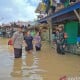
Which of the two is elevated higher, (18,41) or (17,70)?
(18,41)

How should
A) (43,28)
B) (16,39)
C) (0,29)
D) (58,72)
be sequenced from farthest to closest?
(0,29) → (43,28) → (16,39) → (58,72)

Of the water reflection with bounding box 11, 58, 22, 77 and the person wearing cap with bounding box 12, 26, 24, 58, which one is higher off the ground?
the person wearing cap with bounding box 12, 26, 24, 58

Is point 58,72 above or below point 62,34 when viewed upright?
below

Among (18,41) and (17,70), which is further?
Answer: (18,41)

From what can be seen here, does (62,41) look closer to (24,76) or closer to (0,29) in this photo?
(24,76)

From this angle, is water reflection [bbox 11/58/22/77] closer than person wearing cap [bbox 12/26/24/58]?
Yes

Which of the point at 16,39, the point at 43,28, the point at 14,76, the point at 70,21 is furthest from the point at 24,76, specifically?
the point at 43,28

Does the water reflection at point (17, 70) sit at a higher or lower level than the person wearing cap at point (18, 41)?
lower

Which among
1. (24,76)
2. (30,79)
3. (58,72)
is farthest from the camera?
(58,72)

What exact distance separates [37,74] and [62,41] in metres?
8.82

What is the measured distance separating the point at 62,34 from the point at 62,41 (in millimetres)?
485

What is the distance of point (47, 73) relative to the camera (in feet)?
41.3

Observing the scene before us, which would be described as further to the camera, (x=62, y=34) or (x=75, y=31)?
(x=75, y=31)

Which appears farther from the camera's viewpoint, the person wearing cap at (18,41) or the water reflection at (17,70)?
the person wearing cap at (18,41)
